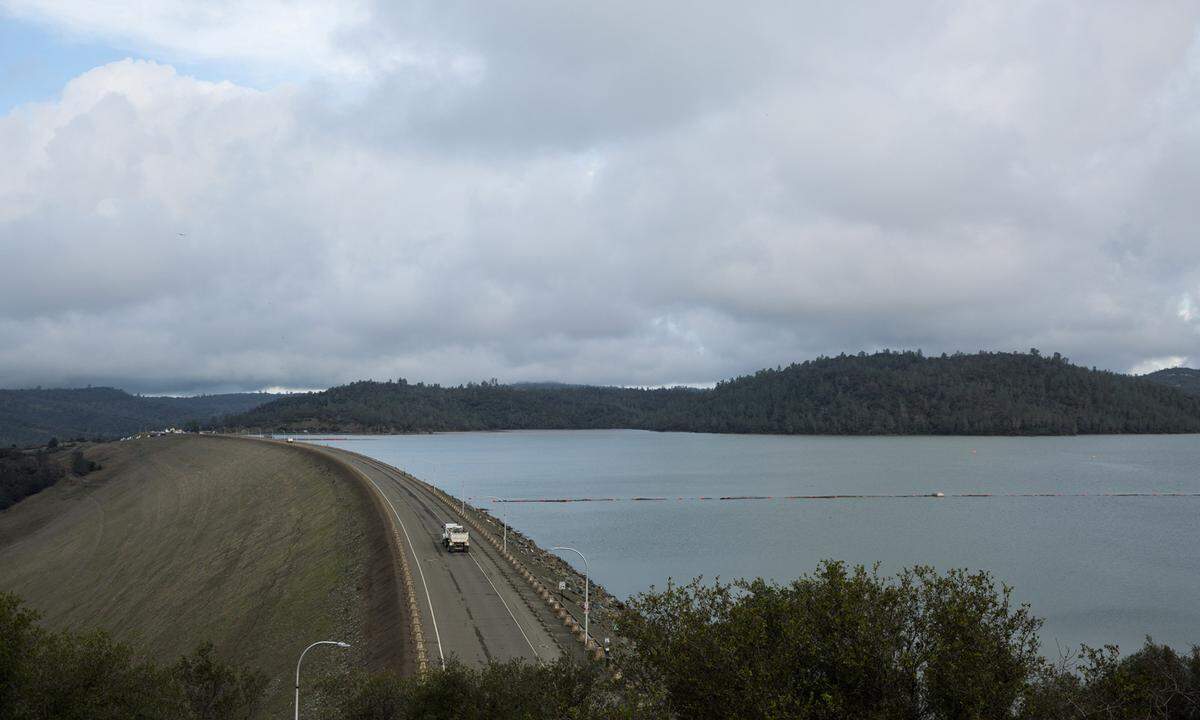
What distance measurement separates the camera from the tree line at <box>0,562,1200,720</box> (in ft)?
64.0

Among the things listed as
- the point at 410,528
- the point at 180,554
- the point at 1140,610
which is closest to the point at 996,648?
the point at 1140,610

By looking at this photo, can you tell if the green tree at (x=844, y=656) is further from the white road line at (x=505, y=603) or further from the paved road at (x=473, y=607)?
the paved road at (x=473, y=607)

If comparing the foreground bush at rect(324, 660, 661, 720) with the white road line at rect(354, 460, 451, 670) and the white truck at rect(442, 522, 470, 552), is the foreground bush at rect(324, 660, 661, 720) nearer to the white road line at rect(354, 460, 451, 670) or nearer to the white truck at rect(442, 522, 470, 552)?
the white road line at rect(354, 460, 451, 670)

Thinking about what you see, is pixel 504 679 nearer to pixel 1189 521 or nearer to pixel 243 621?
pixel 243 621

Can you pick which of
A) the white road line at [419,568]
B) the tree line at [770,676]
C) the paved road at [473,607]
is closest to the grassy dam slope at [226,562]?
the white road line at [419,568]

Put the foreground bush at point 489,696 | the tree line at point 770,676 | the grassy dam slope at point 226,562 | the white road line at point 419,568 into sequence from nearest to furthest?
the tree line at point 770,676 < the foreground bush at point 489,696 < the white road line at point 419,568 < the grassy dam slope at point 226,562

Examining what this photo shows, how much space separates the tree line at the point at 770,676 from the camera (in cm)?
1952

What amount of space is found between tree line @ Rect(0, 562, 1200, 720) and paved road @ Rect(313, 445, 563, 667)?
31.5ft

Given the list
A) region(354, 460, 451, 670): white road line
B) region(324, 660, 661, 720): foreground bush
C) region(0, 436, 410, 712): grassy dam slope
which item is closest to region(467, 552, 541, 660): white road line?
region(354, 460, 451, 670): white road line

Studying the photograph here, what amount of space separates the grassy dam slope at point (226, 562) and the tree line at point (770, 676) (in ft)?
44.1

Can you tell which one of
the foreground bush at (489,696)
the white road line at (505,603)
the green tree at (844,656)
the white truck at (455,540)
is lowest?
the white road line at (505,603)

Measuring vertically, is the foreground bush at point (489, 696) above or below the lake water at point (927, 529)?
above

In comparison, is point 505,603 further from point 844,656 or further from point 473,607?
point 844,656

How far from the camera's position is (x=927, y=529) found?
94.8m
